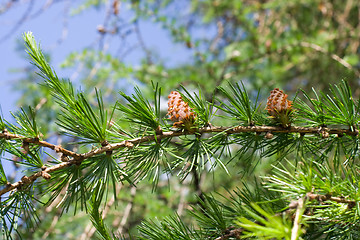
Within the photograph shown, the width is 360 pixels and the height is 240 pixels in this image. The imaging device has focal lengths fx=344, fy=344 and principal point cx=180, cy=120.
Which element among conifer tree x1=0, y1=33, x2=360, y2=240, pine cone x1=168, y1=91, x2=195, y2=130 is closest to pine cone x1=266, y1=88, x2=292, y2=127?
conifer tree x1=0, y1=33, x2=360, y2=240

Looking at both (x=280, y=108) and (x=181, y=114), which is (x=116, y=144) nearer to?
(x=181, y=114)

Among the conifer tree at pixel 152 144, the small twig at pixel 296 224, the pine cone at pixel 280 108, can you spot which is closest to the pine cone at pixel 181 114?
the conifer tree at pixel 152 144

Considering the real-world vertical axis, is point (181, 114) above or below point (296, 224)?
above

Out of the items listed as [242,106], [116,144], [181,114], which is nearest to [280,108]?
[242,106]

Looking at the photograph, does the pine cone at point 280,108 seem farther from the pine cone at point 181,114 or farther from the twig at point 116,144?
the pine cone at point 181,114

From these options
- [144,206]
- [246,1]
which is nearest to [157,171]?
[144,206]

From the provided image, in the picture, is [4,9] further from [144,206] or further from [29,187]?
[29,187]
